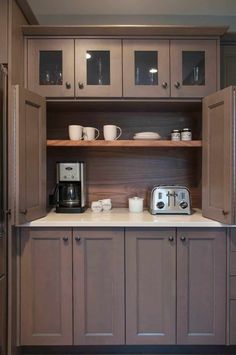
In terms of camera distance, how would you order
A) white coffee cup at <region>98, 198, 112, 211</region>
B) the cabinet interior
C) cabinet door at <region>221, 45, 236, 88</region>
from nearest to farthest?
cabinet door at <region>221, 45, 236, 88</region> → white coffee cup at <region>98, 198, 112, 211</region> → the cabinet interior

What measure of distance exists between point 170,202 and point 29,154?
1.09m

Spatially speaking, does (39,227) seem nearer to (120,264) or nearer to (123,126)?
(120,264)

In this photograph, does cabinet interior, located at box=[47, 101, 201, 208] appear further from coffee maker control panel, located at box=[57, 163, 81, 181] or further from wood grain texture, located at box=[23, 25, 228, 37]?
wood grain texture, located at box=[23, 25, 228, 37]

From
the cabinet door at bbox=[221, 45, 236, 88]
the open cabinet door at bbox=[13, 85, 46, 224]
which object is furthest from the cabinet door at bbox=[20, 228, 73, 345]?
the cabinet door at bbox=[221, 45, 236, 88]

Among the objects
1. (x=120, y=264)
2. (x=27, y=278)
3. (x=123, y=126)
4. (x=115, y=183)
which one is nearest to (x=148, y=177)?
(x=115, y=183)

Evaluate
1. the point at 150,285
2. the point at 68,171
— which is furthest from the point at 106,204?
the point at 150,285

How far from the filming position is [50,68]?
7.52 feet

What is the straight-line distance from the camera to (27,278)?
2.07 m

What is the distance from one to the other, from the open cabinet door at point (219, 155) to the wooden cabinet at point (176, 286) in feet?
0.62

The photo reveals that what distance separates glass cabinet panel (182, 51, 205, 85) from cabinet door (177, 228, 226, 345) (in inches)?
42.7

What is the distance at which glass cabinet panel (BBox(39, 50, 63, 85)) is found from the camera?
7.47ft

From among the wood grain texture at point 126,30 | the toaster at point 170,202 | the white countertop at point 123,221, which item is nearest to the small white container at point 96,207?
the white countertop at point 123,221

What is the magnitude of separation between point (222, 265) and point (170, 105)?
49.0 inches

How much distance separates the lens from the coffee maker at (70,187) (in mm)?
2410
